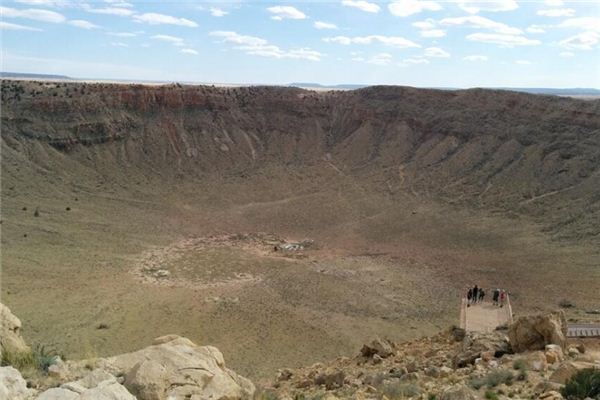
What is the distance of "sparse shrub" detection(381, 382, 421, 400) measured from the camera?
10.4m

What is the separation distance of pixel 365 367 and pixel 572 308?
1289 centimetres

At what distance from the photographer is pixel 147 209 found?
135ft

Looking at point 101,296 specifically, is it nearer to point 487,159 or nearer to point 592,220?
point 592,220

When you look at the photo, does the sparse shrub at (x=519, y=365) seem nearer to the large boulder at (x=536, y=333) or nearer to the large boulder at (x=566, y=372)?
the large boulder at (x=566, y=372)

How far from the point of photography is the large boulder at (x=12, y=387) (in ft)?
23.4

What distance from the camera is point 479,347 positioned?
1366 cm

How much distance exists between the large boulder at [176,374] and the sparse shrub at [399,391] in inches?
107

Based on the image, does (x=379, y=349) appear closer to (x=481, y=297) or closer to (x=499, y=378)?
(x=499, y=378)

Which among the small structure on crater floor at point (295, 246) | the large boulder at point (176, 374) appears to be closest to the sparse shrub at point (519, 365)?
the large boulder at point (176, 374)

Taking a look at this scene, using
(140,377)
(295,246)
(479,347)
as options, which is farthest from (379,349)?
(295,246)

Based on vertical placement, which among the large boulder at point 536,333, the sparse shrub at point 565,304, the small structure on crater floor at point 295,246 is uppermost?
the large boulder at point 536,333

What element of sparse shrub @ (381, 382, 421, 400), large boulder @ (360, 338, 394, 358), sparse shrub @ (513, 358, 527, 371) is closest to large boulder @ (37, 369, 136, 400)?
sparse shrub @ (381, 382, 421, 400)

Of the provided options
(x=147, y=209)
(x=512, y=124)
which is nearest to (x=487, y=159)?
(x=512, y=124)

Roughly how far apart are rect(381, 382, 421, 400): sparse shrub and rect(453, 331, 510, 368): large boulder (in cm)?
267
